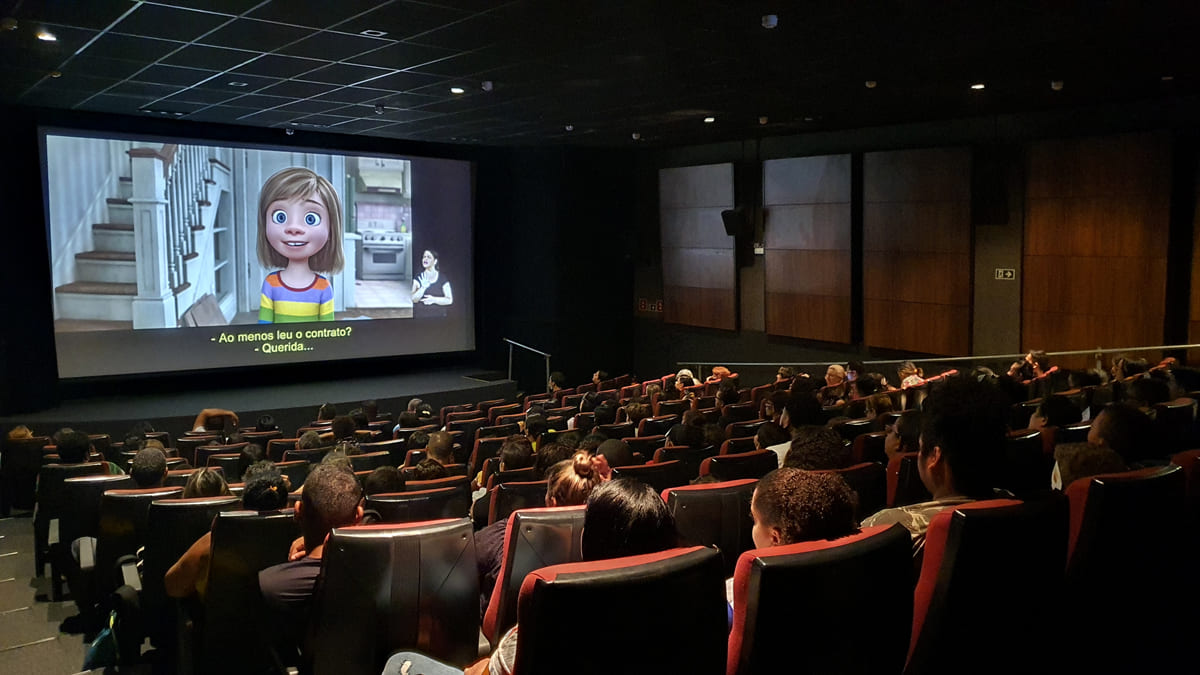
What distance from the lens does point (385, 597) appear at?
2.24 m

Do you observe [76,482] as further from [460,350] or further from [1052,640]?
[460,350]

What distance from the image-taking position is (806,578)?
65.4 inches

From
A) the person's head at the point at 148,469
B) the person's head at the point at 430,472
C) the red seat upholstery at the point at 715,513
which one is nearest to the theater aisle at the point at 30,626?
the person's head at the point at 148,469

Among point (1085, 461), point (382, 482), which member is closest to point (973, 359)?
point (1085, 461)

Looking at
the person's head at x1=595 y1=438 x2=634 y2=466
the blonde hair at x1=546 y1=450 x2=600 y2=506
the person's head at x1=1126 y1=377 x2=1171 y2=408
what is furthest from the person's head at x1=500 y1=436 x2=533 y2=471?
the person's head at x1=1126 y1=377 x2=1171 y2=408

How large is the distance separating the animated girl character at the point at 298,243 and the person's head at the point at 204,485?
10035mm

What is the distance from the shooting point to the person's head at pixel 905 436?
4297mm

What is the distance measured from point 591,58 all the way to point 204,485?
521cm

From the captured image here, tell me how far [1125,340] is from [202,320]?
39.6 ft

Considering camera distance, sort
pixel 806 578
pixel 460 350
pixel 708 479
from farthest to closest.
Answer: pixel 460 350
pixel 708 479
pixel 806 578

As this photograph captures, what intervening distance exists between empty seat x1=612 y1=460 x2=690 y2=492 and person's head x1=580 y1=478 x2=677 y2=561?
2.33 meters

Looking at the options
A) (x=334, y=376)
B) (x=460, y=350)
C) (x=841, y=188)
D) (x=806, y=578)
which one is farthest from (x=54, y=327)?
(x=806, y=578)

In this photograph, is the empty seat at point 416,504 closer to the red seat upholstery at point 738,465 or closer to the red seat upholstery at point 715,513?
the red seat upholstery at point 738,465

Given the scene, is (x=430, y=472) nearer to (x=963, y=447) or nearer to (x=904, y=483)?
(x=904, y=483)
